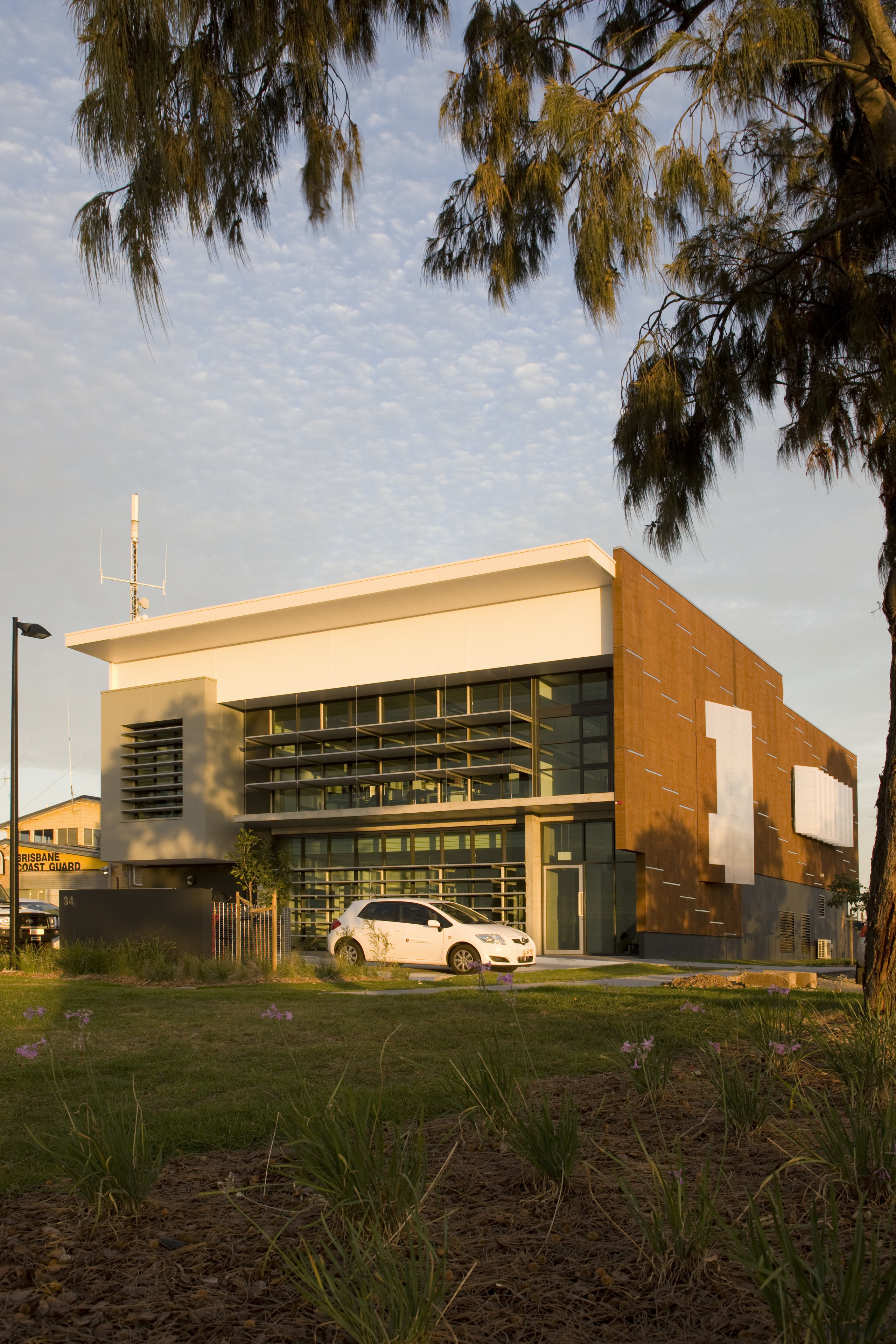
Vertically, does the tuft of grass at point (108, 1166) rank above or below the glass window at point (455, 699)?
below

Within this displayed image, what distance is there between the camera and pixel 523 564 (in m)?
26.4

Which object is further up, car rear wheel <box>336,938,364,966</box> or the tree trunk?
the tree trunk

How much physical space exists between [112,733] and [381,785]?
9.24 metres

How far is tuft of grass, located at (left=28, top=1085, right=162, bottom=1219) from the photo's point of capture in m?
4.06

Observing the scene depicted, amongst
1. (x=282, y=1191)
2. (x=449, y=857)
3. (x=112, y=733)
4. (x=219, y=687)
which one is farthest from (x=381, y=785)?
(x=282, y=1191)

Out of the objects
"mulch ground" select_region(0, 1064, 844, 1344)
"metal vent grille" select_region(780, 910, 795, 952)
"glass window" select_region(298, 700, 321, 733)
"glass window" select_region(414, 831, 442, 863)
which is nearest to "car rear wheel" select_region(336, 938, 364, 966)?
"glass window" select_region(414, 831, 442, 863)

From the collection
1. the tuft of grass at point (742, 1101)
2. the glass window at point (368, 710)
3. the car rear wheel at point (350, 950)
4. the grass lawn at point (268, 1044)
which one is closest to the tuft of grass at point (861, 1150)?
the tuft of grass at point (742, 1101)

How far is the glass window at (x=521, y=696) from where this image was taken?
28719 mm

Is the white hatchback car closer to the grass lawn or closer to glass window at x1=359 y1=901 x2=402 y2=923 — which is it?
glass window at x1=359 y1=901 x2=402 y2=923

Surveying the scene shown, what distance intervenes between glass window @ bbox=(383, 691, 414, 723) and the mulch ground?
83.3 ft

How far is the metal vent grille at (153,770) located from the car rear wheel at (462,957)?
1432 cm

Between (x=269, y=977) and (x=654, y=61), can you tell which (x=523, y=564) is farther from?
(x=654, y=61)

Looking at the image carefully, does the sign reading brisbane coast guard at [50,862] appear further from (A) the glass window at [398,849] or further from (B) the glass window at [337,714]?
(A) the glass window at [398,849]

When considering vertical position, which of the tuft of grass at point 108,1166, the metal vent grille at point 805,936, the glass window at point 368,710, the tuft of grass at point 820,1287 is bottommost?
the metal vent grille at point 805,936
